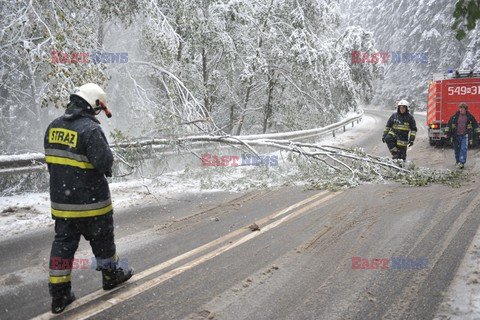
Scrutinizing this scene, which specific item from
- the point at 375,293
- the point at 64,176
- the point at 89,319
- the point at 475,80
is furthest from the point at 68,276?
the point at 475,80

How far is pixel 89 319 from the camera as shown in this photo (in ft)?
9.55

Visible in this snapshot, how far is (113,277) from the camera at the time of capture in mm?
3342

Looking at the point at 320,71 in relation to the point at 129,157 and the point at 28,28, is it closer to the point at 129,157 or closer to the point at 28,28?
the point at 129,157

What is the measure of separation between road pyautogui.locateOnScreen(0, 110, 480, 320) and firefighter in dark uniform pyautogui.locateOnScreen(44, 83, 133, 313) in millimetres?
384

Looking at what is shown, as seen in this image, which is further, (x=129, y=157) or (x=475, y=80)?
(x=475, y=80)

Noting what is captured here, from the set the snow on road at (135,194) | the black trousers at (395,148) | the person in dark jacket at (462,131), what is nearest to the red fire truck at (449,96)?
the person in dark jacket at (462,131)

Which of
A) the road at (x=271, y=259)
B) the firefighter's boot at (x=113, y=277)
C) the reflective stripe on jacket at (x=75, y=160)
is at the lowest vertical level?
the road at (x=271, y=259)

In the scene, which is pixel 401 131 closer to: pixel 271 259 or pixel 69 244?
pixel 271 259

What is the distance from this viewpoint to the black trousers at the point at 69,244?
9.86 ft

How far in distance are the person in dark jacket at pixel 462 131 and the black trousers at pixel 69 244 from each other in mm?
8825

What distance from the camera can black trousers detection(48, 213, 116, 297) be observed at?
3.01 metres

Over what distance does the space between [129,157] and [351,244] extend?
511cm

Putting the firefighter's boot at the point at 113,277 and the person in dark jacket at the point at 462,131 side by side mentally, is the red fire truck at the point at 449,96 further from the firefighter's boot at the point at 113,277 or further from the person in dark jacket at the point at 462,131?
the firefighter's boot at the point at 113,277

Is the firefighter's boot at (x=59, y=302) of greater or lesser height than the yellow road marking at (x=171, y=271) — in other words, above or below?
above
